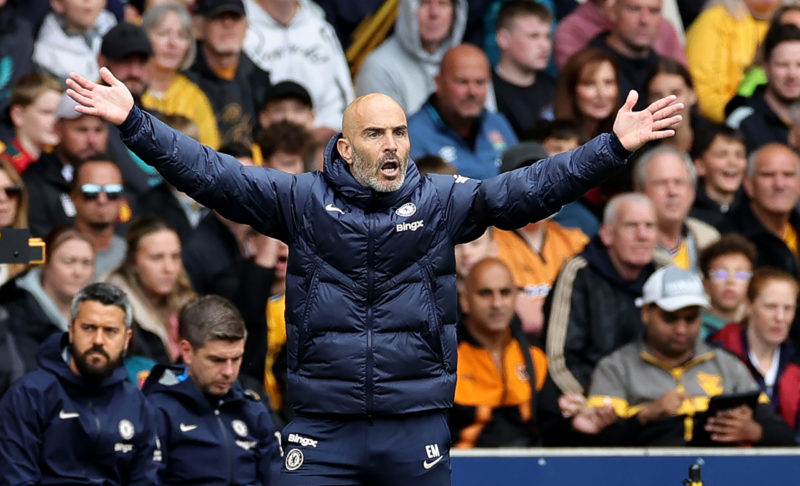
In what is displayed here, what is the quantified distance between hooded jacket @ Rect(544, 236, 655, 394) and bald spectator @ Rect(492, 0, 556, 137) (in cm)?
264

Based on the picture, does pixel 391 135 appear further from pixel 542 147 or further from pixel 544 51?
pixel 544 51

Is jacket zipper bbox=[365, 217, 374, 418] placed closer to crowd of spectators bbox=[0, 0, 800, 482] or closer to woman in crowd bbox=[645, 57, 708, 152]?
crowd of spectators bbox=[0, 0, 800, 482]

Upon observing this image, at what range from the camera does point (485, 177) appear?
13.0 meters

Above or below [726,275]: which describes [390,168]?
above

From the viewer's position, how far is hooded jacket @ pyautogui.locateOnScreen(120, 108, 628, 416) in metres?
7.08

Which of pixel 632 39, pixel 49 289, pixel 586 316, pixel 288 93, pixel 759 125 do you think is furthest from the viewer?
pixel 759 125

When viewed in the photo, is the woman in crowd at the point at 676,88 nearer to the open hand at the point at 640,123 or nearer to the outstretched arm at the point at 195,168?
the open hand at the point at 640,123

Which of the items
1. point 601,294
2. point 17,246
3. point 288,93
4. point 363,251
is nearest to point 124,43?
point 288,93

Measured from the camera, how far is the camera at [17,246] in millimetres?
8016

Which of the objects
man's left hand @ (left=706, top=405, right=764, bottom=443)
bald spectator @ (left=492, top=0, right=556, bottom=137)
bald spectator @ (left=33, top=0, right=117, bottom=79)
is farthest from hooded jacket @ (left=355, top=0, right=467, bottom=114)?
man's left hand @ (left=706, top=405, right=764, bottom=443)

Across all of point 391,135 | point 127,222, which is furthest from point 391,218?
point 127,222

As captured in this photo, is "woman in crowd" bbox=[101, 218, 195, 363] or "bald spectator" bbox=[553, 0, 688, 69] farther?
"bald spectator" bbox=[553, 0, 688, 69]

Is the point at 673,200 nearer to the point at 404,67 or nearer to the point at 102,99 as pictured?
the point at 404,67

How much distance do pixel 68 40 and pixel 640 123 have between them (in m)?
6.65
